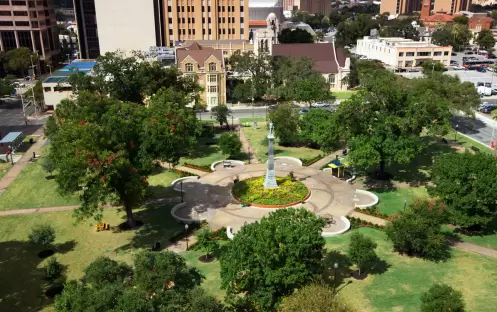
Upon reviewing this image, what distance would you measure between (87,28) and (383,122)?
12853 cm

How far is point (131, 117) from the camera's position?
1967 inches

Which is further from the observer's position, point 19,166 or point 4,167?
point 19,166

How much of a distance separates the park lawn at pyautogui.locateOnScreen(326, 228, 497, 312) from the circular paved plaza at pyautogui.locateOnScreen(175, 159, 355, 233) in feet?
31.4

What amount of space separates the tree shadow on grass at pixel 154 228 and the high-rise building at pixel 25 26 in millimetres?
112984

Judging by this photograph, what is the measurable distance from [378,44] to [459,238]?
12414 centimetres

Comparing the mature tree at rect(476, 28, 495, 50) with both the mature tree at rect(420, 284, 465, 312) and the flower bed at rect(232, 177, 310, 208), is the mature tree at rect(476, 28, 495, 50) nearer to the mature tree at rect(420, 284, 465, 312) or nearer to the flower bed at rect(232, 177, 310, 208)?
the flower bed at rect(232, 177, 310, 208)

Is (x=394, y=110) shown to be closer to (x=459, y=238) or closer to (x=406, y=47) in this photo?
(x=459, y=238)

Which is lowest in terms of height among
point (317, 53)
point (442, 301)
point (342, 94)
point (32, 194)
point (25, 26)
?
point (32, 194)

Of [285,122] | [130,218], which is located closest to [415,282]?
[130,218]

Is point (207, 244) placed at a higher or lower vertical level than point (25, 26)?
lower

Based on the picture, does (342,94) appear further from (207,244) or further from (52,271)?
(52,271)

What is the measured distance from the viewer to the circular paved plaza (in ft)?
172

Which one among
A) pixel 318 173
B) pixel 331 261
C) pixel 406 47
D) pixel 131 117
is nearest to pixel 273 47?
pixel 406 47

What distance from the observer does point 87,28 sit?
155m
